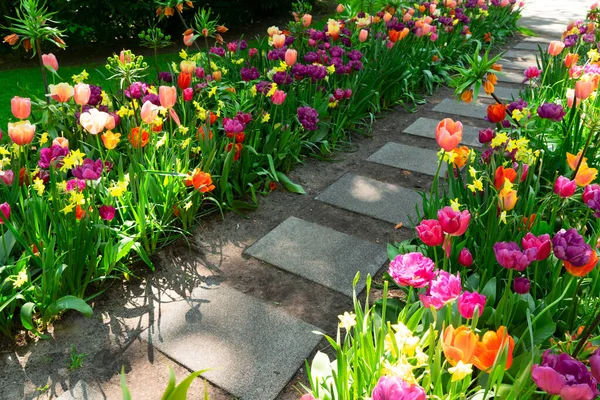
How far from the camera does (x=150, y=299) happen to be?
2191 mm

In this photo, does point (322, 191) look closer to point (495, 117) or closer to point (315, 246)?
point (315, 246)

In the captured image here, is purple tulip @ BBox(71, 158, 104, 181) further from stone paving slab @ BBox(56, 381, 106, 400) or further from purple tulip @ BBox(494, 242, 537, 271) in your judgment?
purple tulip @ BBox(494, 242, 537, 271)

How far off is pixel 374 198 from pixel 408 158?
70 cm

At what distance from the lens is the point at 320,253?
98.6 inches

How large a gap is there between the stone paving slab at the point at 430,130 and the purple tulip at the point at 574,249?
8.41ft

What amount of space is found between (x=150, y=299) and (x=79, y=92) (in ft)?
3.55

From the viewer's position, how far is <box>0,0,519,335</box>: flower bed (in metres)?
2.03

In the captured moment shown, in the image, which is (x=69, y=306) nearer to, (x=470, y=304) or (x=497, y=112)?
(x=470, y=304)

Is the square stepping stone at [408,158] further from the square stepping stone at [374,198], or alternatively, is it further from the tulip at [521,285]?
the tulip at [521,285]

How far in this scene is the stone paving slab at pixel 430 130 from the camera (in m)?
3.86

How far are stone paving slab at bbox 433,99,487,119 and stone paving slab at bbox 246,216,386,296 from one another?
2.36 metres

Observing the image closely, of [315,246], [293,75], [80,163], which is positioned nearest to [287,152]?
[293,75]

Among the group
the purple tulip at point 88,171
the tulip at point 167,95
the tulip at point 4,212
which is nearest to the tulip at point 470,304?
the purple tulip at point 88,171

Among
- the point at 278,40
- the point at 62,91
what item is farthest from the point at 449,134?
the point at 278,40
